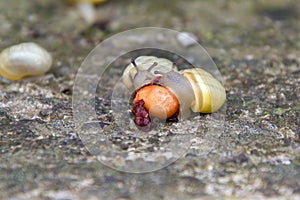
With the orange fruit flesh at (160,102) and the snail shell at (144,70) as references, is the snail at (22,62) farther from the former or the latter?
the orange fruit flesh at (160,102)

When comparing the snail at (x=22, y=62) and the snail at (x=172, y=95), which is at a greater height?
the snail at (x=22, y=62)

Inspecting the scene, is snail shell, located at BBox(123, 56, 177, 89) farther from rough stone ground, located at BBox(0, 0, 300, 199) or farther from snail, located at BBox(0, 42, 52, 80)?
snail, located at BBox(0, 42, 52, 80)

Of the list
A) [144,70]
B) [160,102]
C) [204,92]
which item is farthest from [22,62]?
[204,92]

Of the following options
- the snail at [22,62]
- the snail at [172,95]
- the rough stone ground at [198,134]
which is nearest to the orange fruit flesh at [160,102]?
the snail at [172,95]

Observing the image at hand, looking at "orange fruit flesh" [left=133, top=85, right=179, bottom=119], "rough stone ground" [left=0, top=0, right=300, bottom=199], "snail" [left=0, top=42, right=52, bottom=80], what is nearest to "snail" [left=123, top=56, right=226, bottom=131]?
"orange fruit flesh" [left=133, top=85, right=179, bottom=119]

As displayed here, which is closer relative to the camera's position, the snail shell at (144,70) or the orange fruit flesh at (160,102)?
the orange fruit flesh at (160,102)

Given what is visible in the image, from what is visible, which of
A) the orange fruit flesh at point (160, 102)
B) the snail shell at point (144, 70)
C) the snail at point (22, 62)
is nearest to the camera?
the orange fruit flesh at point (160, 102)

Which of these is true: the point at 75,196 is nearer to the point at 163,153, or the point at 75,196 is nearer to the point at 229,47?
the point at 163,153
